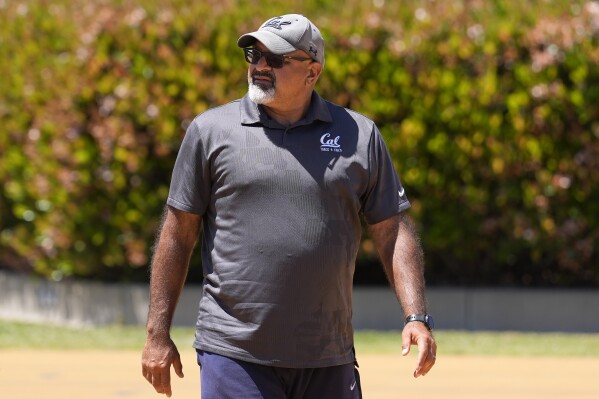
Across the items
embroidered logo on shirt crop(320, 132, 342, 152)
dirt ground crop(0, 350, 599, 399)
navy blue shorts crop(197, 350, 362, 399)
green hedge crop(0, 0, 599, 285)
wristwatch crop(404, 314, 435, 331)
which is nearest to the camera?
navy blue shorts crop(197, 350, 362, 399)

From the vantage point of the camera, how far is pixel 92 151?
38.5ft

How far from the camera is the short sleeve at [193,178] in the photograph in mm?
4602

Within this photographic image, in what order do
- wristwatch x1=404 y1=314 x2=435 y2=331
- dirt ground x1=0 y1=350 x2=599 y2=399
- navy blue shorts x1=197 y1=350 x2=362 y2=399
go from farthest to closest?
1. dirt ground x1=0 y1=350 x2=599 y2=399
2. wristwatch x1=404 y1=314 x2=435 y2=331
3. navy blue shorts x1=197 y1=350 x2=362 y2=399

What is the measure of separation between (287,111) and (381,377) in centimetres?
492

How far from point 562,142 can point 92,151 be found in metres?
4.05

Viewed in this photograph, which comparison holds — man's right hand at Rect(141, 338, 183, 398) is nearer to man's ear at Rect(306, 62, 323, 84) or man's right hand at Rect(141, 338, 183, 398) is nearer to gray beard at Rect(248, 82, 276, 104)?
gray beard at Rect(248, 82, 276, 104)

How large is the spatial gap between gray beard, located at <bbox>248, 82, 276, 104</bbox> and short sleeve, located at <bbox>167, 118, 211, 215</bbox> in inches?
8.5

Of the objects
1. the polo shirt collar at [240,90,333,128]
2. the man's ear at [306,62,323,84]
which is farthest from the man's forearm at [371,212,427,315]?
the man's ear at [306,62,323,84]

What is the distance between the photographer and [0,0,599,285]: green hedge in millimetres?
11188

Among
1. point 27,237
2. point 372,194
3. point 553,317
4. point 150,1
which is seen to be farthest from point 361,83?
point 372,194

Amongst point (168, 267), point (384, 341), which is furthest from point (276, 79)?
point (384, 341)

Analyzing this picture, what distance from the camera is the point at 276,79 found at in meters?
4.66

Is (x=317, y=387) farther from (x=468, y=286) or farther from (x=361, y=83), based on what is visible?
(x=468, y=286)

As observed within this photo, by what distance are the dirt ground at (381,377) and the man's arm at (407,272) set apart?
3.80 metres
